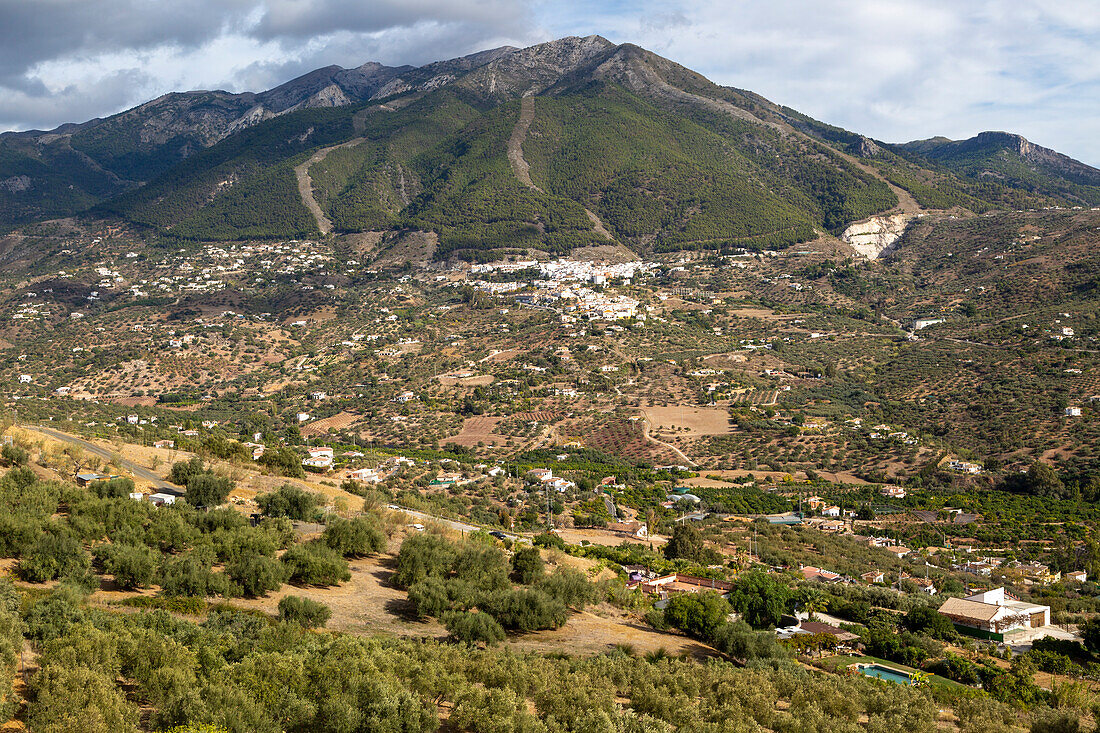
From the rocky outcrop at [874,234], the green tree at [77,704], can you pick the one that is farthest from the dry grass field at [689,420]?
the rocky outcrop at [874,234]

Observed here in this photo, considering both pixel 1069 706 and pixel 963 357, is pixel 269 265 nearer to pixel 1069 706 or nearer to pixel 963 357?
pixel 963 357

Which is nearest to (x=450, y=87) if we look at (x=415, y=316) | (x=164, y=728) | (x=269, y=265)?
(x=269, y=265)

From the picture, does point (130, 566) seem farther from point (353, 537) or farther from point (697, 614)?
point (697, 614)

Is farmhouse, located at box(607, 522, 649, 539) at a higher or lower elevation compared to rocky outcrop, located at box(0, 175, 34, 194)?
lower

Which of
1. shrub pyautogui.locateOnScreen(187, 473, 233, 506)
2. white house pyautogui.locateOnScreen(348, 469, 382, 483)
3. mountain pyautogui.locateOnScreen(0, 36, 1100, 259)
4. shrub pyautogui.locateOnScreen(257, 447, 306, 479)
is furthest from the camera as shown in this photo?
mountain pyautogui.locateOnScreen(0, 36, 1100, 259)

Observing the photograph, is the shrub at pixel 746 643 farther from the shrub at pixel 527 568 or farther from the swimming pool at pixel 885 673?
the shrub at pixel 527 568

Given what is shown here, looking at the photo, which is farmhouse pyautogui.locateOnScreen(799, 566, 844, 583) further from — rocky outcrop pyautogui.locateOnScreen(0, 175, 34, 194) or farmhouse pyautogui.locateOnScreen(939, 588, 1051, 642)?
rocky outcrop pyautogui.locateOnScreen(0, 175, 34, 194)

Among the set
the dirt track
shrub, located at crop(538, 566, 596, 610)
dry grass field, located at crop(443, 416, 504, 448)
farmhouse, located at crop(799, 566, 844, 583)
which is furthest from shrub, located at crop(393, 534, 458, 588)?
the dirt track
